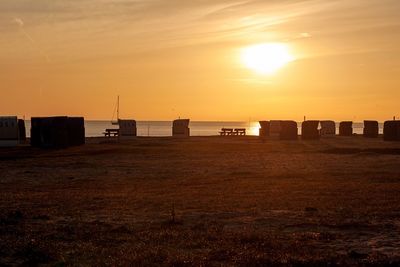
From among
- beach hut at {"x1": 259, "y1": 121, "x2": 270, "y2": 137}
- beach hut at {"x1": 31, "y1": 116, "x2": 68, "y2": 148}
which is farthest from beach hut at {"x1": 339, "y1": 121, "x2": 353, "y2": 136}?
beach hut at {"x1": 31, "y1": 116, "x2": 68, "y2": 148}

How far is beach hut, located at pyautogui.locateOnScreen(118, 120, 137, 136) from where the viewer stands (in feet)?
224

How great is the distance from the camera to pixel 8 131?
5375cm

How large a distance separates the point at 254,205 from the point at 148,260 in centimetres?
741

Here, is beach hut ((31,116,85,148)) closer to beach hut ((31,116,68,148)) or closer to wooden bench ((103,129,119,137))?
beach hut ((31,116,68,148))

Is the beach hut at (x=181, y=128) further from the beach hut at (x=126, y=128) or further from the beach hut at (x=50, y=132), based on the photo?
the beach hut at (x=50, y=132)

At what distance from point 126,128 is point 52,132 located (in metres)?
17.6

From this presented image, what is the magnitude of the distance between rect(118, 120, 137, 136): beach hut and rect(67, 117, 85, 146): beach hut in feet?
37.9

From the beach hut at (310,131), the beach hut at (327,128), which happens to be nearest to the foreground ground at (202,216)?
the beach hut at (310,131)

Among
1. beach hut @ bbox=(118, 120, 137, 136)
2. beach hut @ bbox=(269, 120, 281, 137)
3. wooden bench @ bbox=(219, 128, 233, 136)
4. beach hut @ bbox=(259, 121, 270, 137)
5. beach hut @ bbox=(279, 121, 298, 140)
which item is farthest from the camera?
wooden bench @ bbox=(219, 128, 233, 136)

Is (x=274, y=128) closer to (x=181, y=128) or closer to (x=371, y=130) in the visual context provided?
(x=371, y=130)

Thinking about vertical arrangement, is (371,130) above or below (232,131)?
above

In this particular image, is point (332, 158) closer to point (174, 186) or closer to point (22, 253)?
point (174, 186)

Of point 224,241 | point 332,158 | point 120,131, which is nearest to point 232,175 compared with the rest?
point 332,158

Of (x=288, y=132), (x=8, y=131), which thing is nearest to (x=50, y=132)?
(x=8, y=131)
